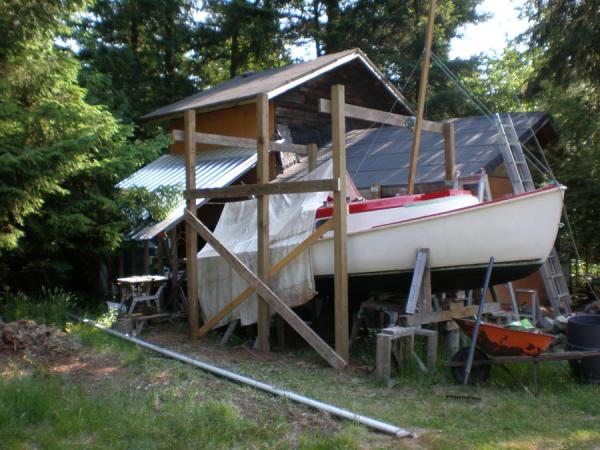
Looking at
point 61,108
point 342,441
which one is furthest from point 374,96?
point 342,441

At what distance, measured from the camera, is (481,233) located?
23.5ft

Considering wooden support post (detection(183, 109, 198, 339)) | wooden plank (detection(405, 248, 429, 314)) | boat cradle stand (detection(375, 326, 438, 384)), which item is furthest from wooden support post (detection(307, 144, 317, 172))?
boat cradle stand (detection(375, 326, 438, 384))

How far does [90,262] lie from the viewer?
Result: 12.8m

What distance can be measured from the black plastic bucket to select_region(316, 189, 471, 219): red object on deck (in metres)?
2.12

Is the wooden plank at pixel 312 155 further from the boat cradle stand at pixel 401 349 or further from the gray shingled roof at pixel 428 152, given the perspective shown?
the boat cradle stand at pixel 401 349

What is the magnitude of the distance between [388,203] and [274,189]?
4.90 feet

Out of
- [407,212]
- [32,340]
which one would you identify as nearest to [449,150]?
[407,212]

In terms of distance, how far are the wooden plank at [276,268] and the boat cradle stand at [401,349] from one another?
1.47m

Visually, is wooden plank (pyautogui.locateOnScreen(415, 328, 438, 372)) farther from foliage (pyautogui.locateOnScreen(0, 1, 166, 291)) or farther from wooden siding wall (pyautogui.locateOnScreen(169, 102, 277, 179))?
wooden siding wall (pyautogui.locateOnScreen(169, 102, 277, 179))

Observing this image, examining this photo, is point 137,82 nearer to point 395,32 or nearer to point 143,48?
point 143,48

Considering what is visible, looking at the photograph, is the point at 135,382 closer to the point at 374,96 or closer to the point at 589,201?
the point at 589,201

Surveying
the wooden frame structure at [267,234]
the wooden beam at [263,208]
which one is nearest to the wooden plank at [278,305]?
the wooden frame structure at [267,234]

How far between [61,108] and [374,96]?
30.0 feet

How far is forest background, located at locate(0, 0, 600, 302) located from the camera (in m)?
8.94
